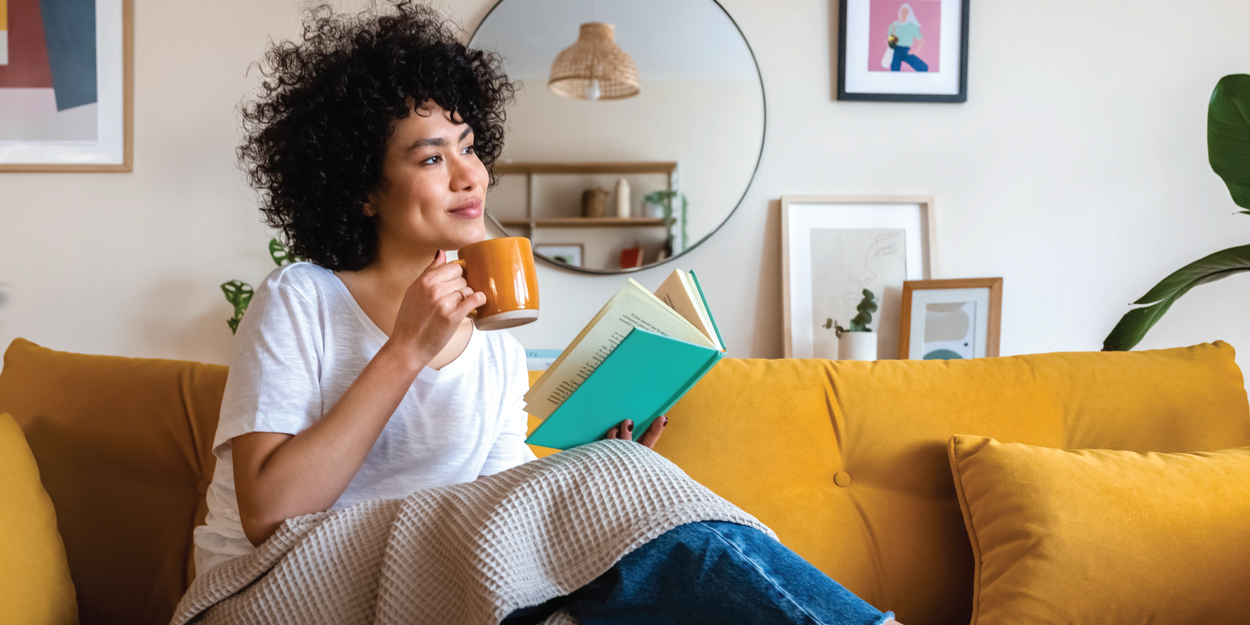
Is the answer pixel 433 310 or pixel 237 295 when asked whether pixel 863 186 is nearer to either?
pixel 433 310

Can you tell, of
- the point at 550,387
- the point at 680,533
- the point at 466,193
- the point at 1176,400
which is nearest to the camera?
the point at 680,533

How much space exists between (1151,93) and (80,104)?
8.39 ft

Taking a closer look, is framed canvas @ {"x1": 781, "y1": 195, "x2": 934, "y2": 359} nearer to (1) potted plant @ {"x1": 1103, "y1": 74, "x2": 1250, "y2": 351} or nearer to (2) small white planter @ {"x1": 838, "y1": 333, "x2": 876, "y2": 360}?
(2) small white planter @ {"x1": 838, "y1": 333, "x2": 876, "y2": 360}

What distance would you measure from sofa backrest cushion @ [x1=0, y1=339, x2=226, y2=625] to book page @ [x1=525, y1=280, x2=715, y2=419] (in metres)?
0.66

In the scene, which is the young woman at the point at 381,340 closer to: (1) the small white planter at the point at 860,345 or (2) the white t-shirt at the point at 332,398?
(2) the white t-shirt at the point at 332,398

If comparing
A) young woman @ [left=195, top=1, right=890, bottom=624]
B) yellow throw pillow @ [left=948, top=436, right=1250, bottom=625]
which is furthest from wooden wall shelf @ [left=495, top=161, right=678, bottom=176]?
yellow throw pillow @ [left=948, top=436, right=1250, bottom=625]

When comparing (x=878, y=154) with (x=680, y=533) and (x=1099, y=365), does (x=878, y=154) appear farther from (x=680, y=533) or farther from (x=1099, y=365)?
(x=680, y=533)

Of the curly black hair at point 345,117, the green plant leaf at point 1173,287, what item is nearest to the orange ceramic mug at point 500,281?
the curly black hair at point 345,117

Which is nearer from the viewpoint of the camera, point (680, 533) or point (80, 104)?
point (680, 533)

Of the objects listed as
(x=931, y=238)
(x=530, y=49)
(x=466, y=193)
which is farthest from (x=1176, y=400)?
(x=530, y=49)

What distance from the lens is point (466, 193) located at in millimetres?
1102

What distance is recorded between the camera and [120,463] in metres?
1.25

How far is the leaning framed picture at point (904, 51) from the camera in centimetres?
181

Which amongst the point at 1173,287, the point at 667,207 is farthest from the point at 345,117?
the point at 1173,287
